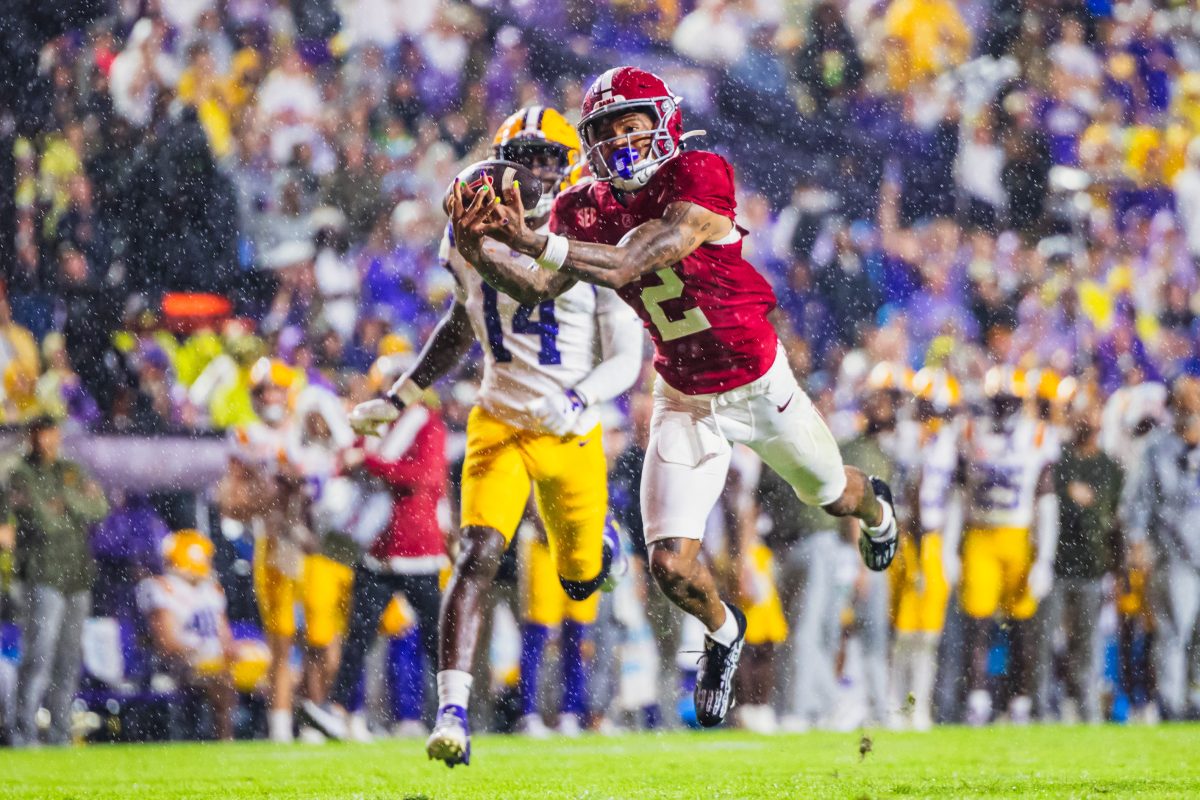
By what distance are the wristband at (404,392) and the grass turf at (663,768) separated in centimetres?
124

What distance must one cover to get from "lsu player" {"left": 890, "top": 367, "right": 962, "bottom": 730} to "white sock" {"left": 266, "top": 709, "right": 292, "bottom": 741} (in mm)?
2980

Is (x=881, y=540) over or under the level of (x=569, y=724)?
over

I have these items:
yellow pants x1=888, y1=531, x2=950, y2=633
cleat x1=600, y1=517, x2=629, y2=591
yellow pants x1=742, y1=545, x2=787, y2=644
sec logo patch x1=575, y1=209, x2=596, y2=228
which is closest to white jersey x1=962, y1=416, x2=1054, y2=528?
yellow pants x1=888, y1=531, x2=950, y2=633

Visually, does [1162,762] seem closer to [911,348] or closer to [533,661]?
[533,661]

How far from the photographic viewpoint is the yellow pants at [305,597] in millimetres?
7453

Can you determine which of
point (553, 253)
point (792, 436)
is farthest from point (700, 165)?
point (792, 436)

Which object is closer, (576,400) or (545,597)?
(576,400)

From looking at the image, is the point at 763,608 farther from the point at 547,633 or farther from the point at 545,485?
the point at 545,485

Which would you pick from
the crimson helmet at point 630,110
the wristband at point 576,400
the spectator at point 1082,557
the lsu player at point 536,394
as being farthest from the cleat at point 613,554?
the spectator at point 1082,557

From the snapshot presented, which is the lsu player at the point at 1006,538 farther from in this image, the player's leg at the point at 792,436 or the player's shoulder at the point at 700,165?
the player's shoulder at the point at 700,165

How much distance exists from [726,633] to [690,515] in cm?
44

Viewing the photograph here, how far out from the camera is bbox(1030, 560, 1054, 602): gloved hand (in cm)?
817

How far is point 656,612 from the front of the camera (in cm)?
795

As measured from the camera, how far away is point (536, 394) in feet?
17.0
